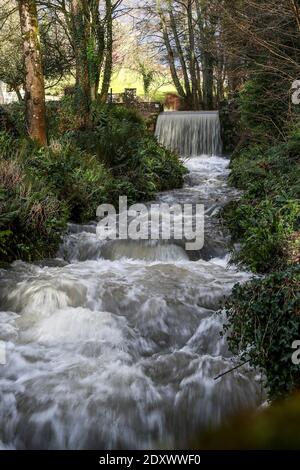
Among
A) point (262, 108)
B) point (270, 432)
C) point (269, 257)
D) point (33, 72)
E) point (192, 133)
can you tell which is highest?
point (33, 72)

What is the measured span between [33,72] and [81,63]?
4.96 meters

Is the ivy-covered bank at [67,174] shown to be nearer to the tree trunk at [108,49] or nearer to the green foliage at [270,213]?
the tree trunk at [108,49]

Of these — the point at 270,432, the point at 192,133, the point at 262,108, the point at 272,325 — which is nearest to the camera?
the point at 270,432

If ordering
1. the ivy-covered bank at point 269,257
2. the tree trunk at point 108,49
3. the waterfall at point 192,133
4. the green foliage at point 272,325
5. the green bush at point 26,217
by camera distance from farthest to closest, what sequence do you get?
the waterfall at point 192,133 → the tree trunk at point 108,49 → the green bush at point 26,217 → the ivy-covered bank at point 269,257 → the green foliage at point 272,325

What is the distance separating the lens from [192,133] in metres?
17.8

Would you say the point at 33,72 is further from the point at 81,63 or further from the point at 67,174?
the point at 81,63

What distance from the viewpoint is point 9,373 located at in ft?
13.7

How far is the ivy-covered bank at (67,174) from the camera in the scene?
699 centimetres

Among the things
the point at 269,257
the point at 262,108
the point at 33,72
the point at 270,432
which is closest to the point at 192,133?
the point at 262,108

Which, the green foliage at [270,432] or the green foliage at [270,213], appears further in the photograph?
the green foliage at [270,213]

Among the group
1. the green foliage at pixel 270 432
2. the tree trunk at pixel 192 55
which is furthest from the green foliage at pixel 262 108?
the tree trunk at pixel 192 55

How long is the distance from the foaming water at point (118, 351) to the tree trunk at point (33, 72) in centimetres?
409

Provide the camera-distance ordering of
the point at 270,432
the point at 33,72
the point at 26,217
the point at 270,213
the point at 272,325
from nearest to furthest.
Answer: the point at 270,432 < the point at 272,325 < the point at 270,213 < the point at 26,217 < the point at 33,72
